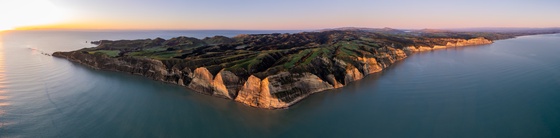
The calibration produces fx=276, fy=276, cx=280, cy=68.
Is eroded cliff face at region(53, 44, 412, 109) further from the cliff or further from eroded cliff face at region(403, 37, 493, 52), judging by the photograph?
eroded cliff face at region(403, 37, 493, 52)

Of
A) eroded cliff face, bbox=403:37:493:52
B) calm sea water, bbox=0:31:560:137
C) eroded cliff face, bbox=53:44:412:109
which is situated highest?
eroded cliff face, bbox=403:37:493:52

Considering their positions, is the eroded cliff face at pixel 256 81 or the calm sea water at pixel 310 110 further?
the eroded cliff face at pixel 256 81

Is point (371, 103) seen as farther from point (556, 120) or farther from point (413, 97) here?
point (556, 120)

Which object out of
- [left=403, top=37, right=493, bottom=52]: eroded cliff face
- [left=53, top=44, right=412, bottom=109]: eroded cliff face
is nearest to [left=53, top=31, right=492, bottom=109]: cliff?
[left=53, top=44, right=412, bottom=109]: eroded cliff face

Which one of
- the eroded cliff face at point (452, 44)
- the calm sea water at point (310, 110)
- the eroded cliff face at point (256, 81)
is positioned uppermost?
the eroded cliff face at point (452, 44)

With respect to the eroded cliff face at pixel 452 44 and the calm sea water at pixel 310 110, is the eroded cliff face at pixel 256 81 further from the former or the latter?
the eroded cliff face at pixel 452 44

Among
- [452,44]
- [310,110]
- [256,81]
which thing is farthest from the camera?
[452,44]

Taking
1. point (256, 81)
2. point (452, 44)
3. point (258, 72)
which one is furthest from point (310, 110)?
point (452, 44)

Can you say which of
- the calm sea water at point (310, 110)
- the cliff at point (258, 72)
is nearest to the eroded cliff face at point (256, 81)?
the cliff at point (258, 72)

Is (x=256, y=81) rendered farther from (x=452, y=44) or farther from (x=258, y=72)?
(x=452, y=44)
